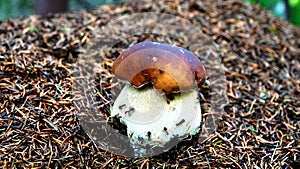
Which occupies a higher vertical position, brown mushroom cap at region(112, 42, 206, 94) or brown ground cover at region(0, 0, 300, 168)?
brown mushroom cap at region(112, 42, 206, 94)

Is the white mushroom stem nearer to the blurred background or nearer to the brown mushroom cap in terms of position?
the brown mushroom cap

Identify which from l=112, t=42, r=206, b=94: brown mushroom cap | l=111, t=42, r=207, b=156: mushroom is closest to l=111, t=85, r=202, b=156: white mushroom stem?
l=111, t=42, r=207, b=156: mushroom

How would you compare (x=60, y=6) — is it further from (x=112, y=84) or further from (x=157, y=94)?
(x=157, y=94)

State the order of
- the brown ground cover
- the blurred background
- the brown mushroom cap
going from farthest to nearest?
the blurred background
the brown ground cover
the brown mushroom cap

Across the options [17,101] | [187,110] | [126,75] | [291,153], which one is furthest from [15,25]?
[291,153]

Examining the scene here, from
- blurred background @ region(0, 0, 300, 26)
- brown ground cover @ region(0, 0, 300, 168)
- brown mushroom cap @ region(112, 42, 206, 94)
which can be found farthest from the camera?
blurred background @ region(0, 0, 300, 26)

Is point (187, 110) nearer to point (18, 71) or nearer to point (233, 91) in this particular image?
point (233, 91)

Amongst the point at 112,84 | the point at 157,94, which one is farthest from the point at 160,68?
the point at 112,84
